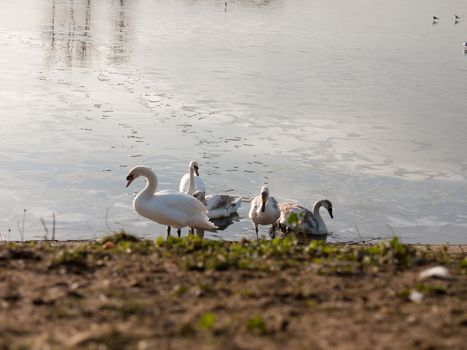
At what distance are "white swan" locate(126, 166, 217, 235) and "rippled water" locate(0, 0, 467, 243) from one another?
3.34 ft

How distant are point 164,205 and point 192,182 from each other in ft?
9.38

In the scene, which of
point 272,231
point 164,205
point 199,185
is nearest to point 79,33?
point 199,185

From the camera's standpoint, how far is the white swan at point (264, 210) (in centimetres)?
1392

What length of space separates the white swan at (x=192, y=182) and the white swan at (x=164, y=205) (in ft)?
7.61

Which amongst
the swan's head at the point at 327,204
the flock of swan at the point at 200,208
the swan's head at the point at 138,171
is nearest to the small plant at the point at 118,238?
the flock of swan at the point at 200,208

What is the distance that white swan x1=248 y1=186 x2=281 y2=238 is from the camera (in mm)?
13922

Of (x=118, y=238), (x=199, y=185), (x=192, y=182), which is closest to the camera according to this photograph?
(x=118, y=238)

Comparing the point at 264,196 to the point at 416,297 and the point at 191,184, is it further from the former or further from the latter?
the point at 416,297

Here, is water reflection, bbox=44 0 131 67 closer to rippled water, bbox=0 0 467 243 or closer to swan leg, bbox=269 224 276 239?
rippled water, bbox=0 0 467 243

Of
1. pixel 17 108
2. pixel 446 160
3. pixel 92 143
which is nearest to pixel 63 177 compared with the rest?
pixel 92 143

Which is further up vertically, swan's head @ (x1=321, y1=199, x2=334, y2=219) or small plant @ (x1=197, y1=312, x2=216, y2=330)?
small plant @ (x1=197, y1=312, x2=216, y2=330)

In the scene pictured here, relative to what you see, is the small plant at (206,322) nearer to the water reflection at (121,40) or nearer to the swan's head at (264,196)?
the swan's head at (264,196)

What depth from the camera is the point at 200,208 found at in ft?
42.2

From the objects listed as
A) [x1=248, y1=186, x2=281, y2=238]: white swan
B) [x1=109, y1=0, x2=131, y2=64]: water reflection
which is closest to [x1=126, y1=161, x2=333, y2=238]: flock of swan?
[x1=248, y1=186, x2=281, y2=238]: white swan
